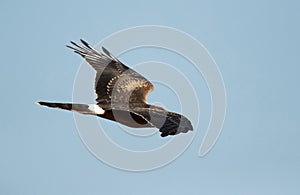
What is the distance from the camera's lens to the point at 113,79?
17.9m

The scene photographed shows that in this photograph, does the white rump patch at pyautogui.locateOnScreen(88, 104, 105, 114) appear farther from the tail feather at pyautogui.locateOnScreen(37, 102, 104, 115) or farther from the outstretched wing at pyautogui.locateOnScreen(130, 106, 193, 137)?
the outstretched wing at pyautogui.locateOnScreen(130, 106, 193, 137)

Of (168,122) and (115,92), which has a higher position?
(115,92)

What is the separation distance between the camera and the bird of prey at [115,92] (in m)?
15.7

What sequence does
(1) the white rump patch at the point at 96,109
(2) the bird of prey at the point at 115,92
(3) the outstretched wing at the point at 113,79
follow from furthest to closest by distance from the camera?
(3) the outstretched wing at the point at 113,79 → (1) the white rump patch at the point at 96,109 → (2) the bird of prey at the point at 115,92

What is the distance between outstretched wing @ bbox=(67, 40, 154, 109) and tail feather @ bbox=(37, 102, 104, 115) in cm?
66

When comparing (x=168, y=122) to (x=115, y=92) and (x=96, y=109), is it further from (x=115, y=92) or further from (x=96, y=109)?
(x=115, y=92)

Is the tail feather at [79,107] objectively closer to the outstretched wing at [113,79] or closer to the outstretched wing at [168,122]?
the outstretched wing at [113,79]

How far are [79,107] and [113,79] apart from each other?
6.11ft

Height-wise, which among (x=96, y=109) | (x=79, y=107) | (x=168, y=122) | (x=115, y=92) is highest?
(x=115, y=92)

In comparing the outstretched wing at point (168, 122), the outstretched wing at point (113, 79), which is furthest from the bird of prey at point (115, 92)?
the outstretched wing at point (168, 122)

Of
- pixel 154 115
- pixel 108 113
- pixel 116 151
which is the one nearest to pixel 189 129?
pixel 154 115

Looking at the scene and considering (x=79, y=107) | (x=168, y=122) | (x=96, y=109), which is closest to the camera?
(x=168, y=122)

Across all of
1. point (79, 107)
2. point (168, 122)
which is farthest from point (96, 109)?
point (168, 122)

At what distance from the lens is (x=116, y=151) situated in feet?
58.2
